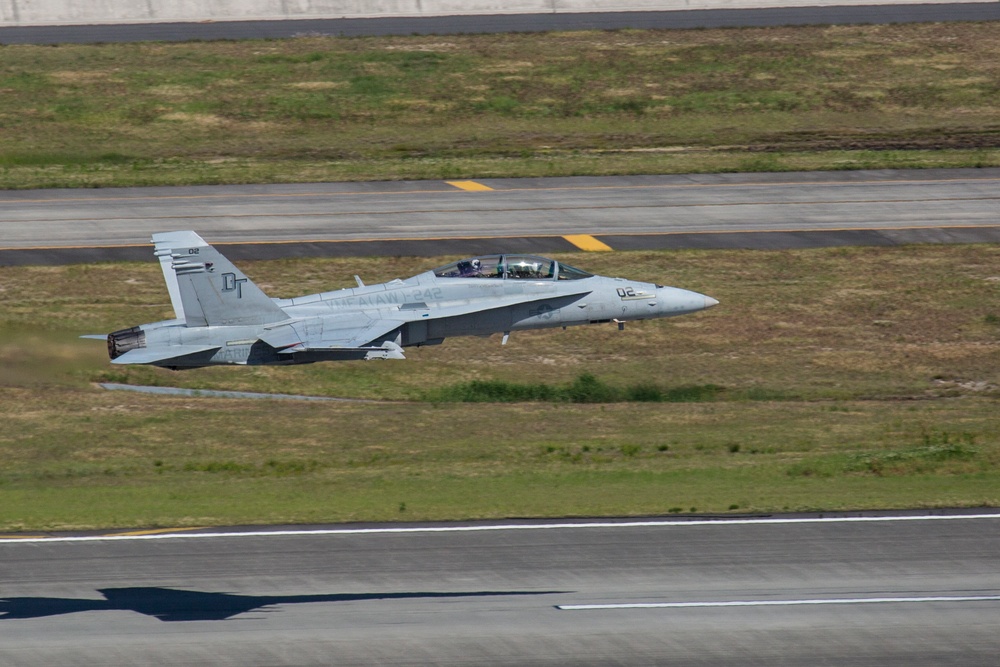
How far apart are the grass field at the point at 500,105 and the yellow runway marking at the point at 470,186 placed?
1.09 metres

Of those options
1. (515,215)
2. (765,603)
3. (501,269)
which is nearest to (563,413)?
(501,269)

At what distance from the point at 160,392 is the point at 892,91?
134ft

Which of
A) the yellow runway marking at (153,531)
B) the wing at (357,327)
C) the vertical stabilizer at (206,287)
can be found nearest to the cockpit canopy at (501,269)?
the wing at (357,327)

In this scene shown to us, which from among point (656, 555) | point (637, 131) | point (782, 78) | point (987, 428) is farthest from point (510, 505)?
point (782, 78)

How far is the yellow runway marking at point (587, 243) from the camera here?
46.4m

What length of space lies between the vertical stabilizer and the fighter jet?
2 cm

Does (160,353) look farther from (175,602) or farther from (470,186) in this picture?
(470,186)

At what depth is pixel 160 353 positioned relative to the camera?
3206 cm

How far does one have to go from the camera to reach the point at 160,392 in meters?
36.3

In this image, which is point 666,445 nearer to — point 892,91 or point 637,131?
point 637,131

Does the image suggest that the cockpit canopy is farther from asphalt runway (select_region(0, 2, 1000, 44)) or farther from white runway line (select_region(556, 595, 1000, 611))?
asphalt runway (select_region(0, 2, 1000, 44))

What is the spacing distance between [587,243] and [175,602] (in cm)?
2752

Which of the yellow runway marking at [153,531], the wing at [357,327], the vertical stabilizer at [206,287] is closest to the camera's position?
the yellow runway marking at [153,531]

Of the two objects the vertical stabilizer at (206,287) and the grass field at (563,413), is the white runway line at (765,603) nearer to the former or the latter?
the grass field at (563,413)
